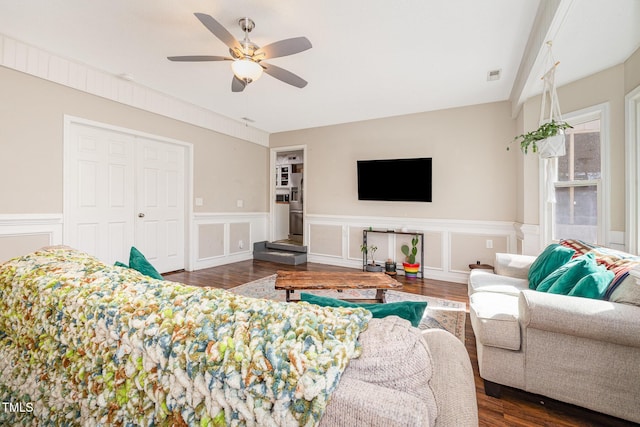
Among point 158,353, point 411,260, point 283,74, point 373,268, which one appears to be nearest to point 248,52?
point 283,74

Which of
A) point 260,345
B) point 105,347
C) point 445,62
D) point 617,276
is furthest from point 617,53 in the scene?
point 105,347

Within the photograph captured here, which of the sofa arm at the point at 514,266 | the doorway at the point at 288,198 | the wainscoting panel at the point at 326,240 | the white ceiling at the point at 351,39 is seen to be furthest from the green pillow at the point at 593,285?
the doorway at the point at 288,198

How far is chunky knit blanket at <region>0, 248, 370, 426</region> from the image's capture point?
25.2 inches

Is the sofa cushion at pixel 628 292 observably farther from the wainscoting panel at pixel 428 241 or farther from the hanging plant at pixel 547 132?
the wainscoting panel at pixel 428 241

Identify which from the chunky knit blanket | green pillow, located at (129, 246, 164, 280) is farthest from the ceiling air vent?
green pillow, located at (129, 246, 164, 280)

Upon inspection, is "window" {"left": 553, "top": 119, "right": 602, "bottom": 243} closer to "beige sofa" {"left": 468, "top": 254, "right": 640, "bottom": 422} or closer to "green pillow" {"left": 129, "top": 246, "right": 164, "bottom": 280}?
"beige sofa" {"left": 468, "top": 254, "right": 640, "bottom": 422}

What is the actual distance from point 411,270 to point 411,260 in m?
0.17

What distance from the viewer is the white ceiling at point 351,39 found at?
2.11 m

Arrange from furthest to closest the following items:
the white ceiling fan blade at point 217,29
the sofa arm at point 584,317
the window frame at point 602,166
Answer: the window frame at point 602,166 → the white ceiling fan blade at point 217,29 → the sofa arm at point 584,317

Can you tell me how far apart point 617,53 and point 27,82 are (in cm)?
540

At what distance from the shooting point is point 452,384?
2.32ft

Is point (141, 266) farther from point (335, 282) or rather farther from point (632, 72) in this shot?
point (632, 72)

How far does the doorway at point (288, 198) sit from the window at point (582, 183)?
431 centimetres

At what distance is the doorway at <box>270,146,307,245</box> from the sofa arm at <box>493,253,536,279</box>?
4.05 meters
